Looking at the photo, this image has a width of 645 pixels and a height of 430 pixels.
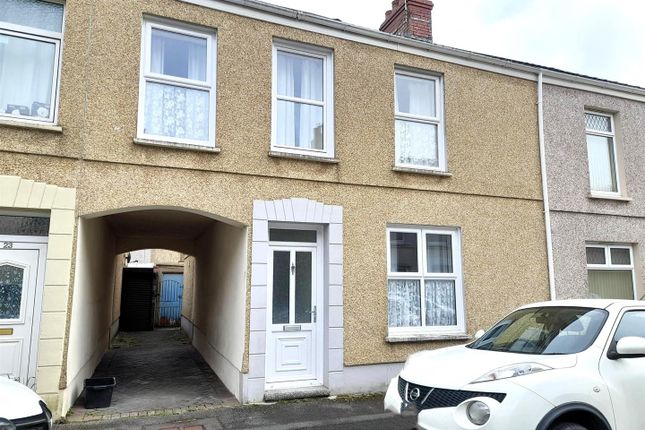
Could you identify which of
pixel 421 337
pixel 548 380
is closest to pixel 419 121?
pixel 421 337

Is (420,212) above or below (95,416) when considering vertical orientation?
above

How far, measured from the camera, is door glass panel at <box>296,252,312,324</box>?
24.6 feet

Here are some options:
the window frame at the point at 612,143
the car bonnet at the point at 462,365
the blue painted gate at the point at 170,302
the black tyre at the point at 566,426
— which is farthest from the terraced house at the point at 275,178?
the blue painted gate at the point at 170,302

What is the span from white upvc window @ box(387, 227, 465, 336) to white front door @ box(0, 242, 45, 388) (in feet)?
16.7

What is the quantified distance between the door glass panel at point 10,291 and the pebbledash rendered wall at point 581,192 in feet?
28.7

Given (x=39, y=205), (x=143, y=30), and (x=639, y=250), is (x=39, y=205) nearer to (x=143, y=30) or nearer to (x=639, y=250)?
(x=143, y=30)

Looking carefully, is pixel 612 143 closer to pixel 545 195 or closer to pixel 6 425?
pixel 545 195

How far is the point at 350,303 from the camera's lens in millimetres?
7492

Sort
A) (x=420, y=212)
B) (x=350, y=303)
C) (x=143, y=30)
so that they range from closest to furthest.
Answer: (x=143, y=30) < (x=350, y=303) < (x=420, y=212)

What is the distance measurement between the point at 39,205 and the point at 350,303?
4505mm

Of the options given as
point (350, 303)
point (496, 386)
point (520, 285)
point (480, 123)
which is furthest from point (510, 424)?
point (480, 123)

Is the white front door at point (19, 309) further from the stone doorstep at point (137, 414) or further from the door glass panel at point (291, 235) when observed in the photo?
the door glass panel at point (291, 235)

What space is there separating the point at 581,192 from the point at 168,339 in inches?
472

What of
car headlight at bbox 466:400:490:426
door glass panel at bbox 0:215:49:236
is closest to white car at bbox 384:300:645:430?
car headlight at bbox 466:400:490:426
